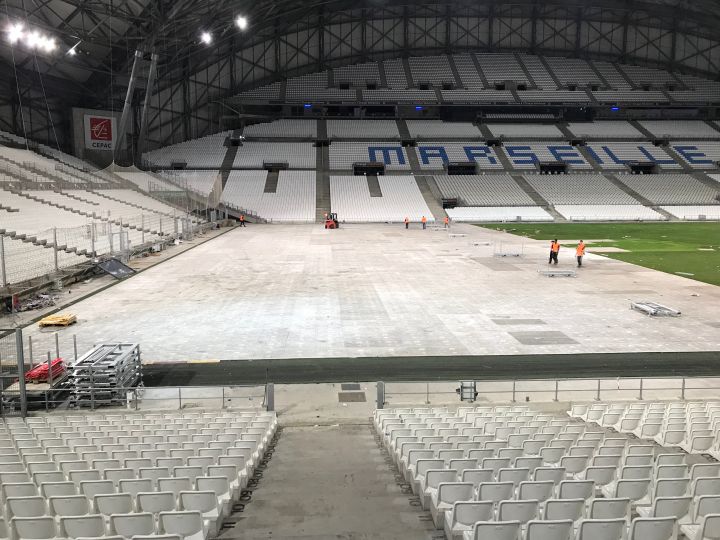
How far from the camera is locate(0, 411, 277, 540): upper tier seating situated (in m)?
5.02

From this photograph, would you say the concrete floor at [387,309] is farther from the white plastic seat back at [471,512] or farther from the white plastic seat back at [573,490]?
the white plastic seat back at [471,512]

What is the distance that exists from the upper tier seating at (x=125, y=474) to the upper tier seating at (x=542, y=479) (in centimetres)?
227

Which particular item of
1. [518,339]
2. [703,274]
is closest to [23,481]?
[518,339]

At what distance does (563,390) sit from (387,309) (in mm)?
9392

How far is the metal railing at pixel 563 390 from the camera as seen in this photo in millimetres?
12297

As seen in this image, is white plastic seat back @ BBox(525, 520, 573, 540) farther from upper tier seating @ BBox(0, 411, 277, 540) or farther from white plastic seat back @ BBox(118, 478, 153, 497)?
white plastic seat back @ BBox(118, 478, 153, 497)

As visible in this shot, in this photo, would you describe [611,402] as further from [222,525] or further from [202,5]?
[202,5]

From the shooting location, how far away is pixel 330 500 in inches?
268

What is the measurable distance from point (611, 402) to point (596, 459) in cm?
595

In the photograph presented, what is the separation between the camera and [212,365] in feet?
48.8

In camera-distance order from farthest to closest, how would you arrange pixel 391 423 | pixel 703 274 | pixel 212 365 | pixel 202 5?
pixel 202 5
pixel 703 274
pixel 212 365
pixel 391 423

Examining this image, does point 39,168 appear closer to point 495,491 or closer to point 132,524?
point 132,524

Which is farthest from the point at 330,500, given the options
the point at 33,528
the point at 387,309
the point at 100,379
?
the point at 387,309

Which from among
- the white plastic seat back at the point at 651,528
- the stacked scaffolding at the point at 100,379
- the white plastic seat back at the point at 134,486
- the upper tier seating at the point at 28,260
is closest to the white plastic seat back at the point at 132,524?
the white plastic seat back at the point at 134,486
